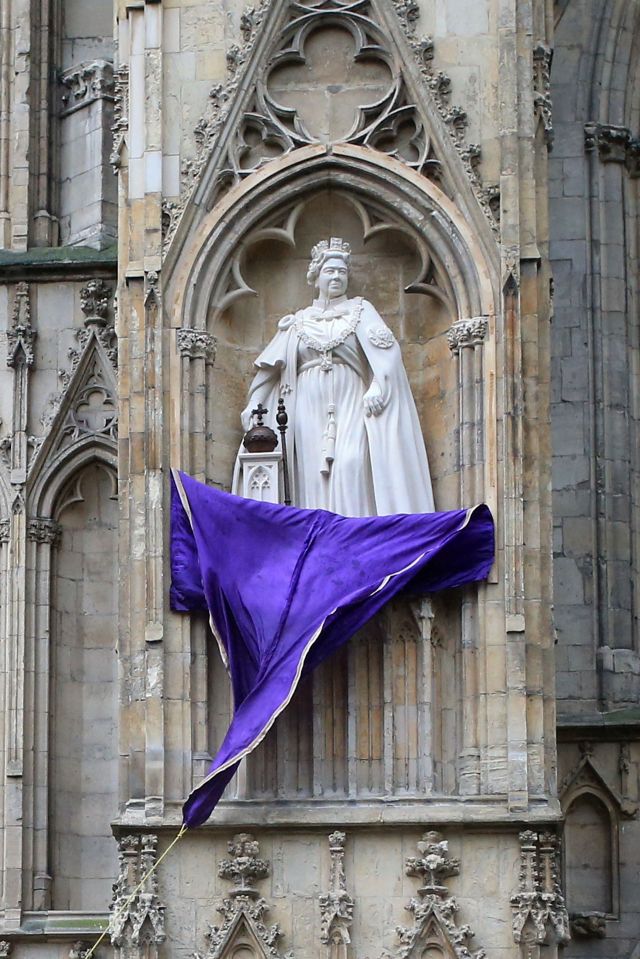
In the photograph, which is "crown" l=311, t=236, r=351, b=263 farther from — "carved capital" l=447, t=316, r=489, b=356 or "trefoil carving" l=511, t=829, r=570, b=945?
"trefoil carving" l=511, t=829, r=570, b=945

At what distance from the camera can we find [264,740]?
72.9ft

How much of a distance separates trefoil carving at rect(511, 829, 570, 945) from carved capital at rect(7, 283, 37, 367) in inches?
216

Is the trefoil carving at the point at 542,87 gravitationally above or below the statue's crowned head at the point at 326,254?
above

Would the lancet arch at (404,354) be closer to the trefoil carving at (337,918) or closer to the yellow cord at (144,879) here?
the yellow cord at (144,879)

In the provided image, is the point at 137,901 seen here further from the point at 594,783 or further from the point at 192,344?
the point at 594,783

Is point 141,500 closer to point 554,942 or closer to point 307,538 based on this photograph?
point 307,538

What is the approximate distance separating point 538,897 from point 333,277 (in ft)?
14.8

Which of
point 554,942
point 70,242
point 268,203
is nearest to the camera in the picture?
point 554,942

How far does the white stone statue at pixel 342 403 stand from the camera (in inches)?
885

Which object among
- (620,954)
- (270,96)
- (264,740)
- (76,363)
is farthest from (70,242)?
(620,954)

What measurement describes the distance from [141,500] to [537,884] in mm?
3658

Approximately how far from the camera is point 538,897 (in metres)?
21.5

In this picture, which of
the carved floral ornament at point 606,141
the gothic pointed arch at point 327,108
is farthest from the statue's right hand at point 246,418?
the carved floral ornament at point 606,141

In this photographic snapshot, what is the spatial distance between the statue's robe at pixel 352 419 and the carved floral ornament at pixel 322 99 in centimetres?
109
